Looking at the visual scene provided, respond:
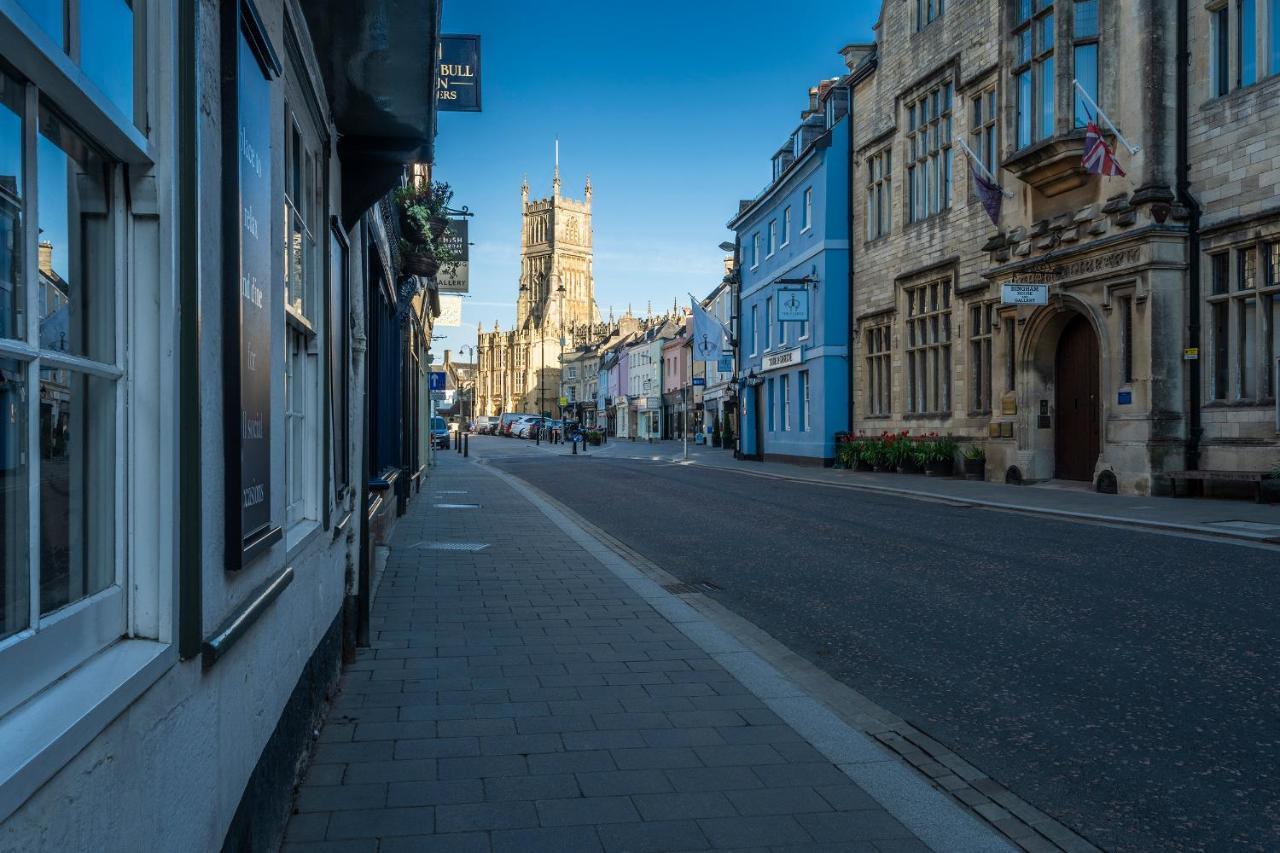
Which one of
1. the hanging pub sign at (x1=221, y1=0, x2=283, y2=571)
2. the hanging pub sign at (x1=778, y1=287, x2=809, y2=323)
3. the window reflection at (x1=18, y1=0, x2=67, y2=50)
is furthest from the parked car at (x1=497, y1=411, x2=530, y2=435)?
the window reflection at (x1=18, y1=0, x2=67, y2=50)

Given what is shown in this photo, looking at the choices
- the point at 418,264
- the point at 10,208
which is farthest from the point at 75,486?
the point at 418,264

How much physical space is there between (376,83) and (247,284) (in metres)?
2.57

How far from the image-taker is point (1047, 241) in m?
18.9

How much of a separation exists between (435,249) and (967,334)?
47.5 feet

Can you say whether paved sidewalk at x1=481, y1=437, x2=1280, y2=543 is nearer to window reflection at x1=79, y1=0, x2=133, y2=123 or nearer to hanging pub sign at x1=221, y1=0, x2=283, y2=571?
hanging pub sign at x1=221, y1=0, x2=283, y2=571

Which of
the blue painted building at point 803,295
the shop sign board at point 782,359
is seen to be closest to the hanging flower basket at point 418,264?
the blue painted building at point 803,295

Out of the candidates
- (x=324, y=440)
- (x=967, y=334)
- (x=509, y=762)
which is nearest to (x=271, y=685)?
(x=509, y=762)

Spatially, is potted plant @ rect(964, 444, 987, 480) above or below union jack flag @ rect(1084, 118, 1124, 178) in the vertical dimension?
below

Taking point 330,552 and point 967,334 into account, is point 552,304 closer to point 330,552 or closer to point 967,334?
point 967,334

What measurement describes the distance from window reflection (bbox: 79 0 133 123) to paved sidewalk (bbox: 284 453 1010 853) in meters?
2.55

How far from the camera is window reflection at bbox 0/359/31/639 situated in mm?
1552

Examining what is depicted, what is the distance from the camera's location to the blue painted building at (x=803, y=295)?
96.3 feet

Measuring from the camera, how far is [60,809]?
1538 mm

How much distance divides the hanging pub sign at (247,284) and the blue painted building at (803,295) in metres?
26.2
